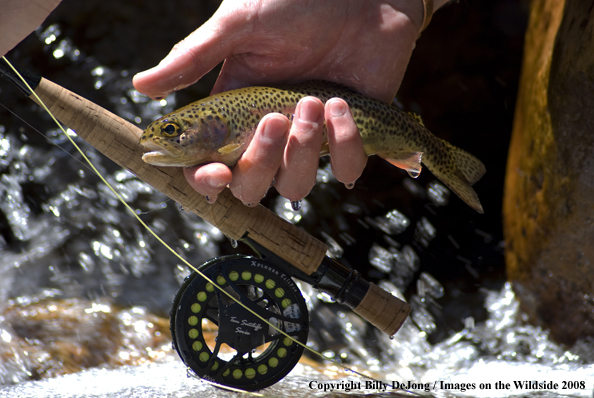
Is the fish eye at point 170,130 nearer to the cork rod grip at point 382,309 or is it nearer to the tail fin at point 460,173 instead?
the cork rod grip at point 382,309

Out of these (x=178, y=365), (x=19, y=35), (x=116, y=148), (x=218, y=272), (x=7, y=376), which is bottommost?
(x=7, y=376)

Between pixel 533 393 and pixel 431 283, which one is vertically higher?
pixel 533 393

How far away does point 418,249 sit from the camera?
3902 mm

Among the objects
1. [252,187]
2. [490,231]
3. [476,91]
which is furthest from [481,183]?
[252,187]

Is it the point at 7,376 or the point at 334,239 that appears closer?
the point at 7,376

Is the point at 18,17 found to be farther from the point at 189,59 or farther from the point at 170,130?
the point at 170,130

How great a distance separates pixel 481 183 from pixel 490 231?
0.40 meters

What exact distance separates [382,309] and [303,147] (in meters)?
0.79

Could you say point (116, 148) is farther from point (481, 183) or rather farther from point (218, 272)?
point (481, 183)

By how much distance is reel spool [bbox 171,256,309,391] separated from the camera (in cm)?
186

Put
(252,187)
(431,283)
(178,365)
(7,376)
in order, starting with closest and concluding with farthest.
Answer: (252,187), (7,376), (178,365), (431,283)

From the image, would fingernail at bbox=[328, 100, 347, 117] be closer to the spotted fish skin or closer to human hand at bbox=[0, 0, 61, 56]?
the spotted fish skin

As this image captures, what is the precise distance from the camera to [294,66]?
2268mm

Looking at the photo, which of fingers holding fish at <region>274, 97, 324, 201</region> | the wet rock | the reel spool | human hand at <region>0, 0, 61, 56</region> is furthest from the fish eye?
the wet rock
